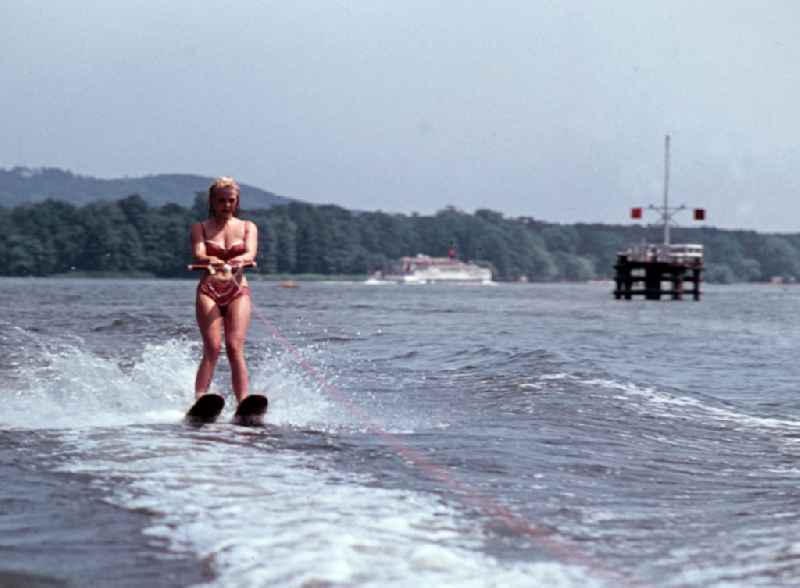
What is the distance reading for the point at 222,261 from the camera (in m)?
10.2

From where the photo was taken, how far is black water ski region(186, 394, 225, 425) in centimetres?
977

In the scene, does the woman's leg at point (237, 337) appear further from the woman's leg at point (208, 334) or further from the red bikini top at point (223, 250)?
the red bikini top at point (223, 250)

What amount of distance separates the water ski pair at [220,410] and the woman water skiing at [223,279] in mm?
232

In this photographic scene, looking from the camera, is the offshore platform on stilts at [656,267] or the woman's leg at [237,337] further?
the offshore platform on stilts at [656,267]

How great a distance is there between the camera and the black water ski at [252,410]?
996 centimetres

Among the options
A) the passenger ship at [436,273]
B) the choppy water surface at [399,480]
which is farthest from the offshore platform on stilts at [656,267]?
the passenger ship at [436,273]

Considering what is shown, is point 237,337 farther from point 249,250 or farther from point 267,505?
point 267,505

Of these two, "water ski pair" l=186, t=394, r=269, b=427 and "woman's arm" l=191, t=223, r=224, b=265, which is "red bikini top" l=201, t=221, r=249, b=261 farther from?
"water ski pair" l=186, t=394, r=269, b=427

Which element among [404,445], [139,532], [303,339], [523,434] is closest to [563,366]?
[523,434]

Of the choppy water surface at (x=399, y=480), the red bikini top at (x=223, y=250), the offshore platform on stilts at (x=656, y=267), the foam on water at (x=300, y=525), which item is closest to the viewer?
the foam on water at (x=300, y=525)

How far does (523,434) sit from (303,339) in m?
16.2

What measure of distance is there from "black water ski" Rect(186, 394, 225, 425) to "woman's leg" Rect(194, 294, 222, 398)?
1.28 ft

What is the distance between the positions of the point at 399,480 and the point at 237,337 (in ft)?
10.7


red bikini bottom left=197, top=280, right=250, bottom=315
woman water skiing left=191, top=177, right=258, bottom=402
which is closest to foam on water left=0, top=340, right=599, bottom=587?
woman water skiing left=191, top=177, right=258, bottom=402
